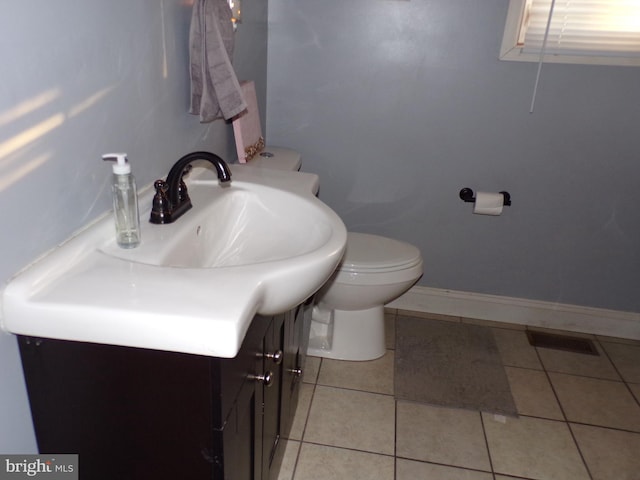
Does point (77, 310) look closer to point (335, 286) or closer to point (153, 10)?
point (153, 10)

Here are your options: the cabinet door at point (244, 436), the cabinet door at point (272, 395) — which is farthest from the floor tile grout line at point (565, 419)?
the cabinet door at point (244, 436)

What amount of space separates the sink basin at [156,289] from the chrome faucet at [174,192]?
21 millimetres

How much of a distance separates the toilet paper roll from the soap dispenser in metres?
1.58

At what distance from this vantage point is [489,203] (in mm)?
2172

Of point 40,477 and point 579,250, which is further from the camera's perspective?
point 579,250

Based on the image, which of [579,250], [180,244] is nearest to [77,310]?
[180,244]

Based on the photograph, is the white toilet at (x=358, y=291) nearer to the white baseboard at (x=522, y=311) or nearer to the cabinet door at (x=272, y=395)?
the white baseboard at (x=522, y=311)

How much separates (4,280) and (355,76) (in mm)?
1670

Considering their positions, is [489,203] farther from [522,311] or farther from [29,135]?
[29,135]

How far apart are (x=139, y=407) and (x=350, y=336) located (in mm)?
1313

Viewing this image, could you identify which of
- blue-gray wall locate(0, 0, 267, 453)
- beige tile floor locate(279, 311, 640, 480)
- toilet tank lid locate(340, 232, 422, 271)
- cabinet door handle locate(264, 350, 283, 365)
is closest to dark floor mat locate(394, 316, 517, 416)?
beige tile floor locate(279, 311, 640, 480)

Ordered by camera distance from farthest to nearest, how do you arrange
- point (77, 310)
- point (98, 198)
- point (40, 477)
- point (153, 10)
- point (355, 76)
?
point (355, 76) → point (153, 10) → point (98, 198) → point (40, 477) → point (77, 310)

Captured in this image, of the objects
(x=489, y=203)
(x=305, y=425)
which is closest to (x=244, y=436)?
(x=305, y=425)

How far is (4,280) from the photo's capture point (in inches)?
30.9
